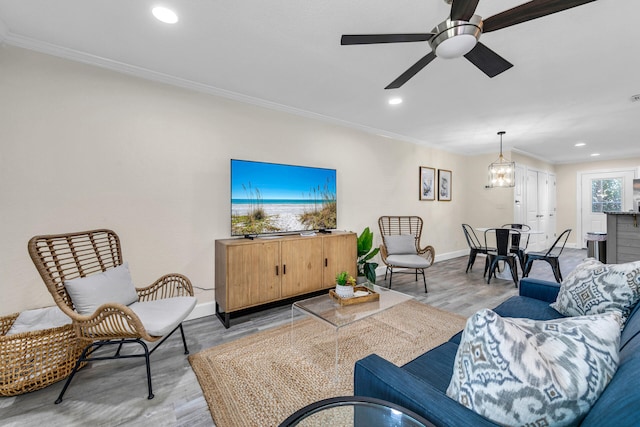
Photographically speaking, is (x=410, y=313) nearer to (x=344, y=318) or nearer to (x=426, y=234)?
(x=344, y=318)

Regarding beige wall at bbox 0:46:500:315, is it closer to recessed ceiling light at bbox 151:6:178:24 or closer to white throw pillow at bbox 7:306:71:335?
white throw pillow at bbox 7:306:71:335

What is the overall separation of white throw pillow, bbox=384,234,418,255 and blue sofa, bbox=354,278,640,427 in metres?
2.63

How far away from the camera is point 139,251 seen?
8.48ft

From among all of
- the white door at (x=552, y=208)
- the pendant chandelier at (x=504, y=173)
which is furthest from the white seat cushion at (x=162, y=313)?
the white door at (x=552, y=208)

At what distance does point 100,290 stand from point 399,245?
11.7 ft

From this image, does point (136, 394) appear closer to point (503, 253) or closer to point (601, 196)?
point (503, 253)

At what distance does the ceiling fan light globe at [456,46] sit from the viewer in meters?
1.56

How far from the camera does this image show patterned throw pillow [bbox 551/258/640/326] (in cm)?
136

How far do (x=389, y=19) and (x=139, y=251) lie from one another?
2908 millimetres

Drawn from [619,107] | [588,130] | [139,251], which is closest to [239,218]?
[139,251]

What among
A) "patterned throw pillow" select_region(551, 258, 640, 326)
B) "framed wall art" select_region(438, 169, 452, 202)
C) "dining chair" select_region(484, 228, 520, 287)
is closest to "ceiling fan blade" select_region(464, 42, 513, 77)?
"patterned throw pillow" select_region(551, 258, 640, 326)

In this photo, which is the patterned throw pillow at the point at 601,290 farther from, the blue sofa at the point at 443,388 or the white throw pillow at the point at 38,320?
the white throw pillow at the point at 38,320

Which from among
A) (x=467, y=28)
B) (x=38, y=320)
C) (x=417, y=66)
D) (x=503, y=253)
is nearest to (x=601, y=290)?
(x=467, y=28)

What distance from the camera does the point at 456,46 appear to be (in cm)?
161
